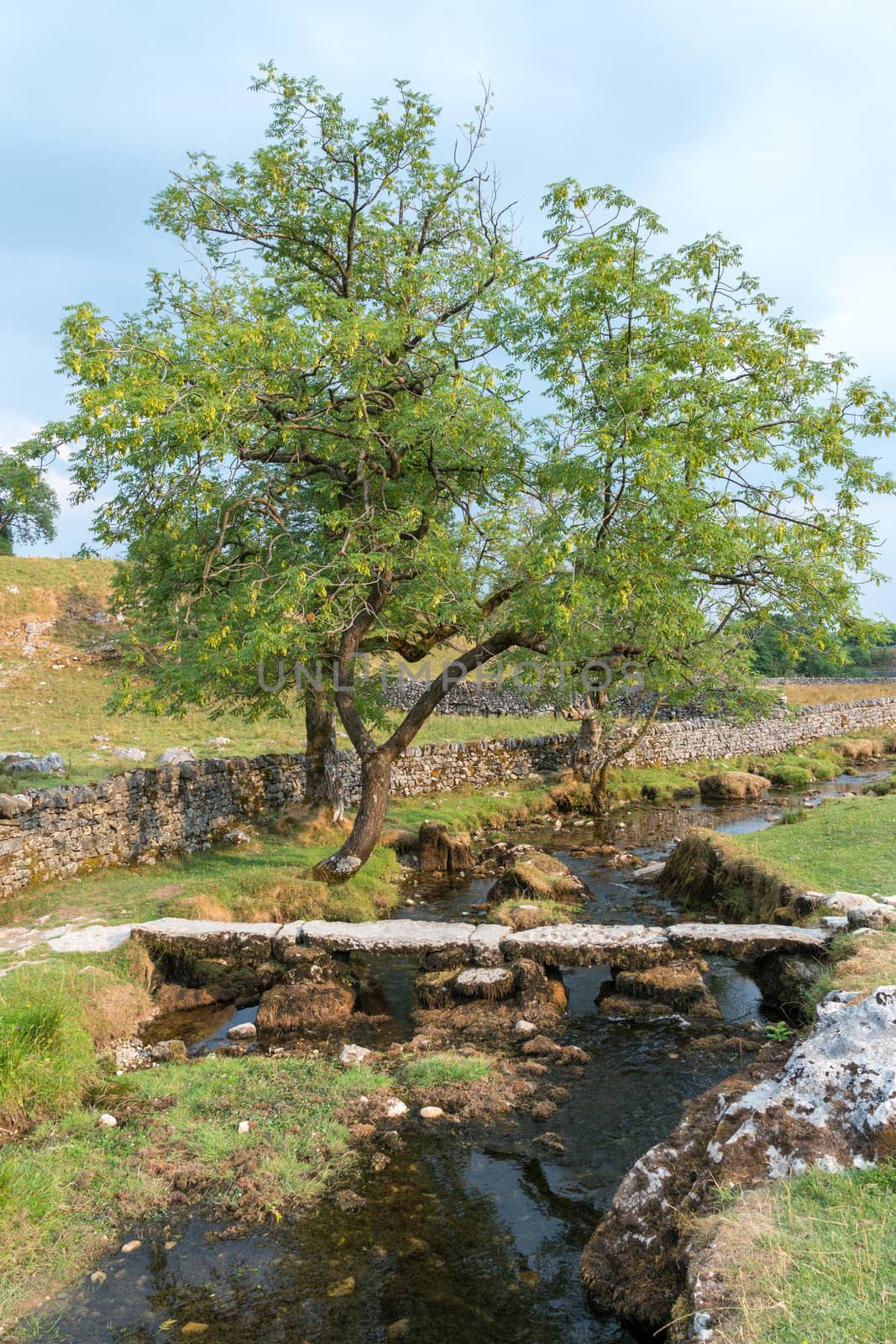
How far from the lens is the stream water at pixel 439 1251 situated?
15.9ft

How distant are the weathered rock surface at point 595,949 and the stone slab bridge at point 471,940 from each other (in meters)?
0.01

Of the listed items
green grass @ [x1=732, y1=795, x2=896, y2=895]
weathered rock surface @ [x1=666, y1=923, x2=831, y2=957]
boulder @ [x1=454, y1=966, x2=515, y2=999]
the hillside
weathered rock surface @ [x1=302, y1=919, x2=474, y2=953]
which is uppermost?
the hillside

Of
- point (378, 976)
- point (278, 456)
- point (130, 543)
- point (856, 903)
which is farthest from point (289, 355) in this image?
point (856, 903)

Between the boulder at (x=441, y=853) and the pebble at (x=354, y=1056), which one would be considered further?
the boulder at (x=441, y=853)

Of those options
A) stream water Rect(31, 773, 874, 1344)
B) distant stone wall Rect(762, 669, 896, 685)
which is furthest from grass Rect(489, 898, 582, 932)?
distant stone wall Rect(762, 669, 896, 685)

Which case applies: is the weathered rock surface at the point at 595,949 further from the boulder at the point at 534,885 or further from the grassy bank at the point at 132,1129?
the boulder at the point at 534,885

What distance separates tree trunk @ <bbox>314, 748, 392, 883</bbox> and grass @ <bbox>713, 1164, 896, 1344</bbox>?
31.9 feet

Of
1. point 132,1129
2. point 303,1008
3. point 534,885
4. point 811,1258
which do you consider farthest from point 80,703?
point 811,1258

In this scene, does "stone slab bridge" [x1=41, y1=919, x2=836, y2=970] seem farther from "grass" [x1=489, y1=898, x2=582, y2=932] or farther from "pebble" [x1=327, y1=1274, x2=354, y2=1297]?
"pebble" [x1=327, y1=1274, x2=354, y2=1297]

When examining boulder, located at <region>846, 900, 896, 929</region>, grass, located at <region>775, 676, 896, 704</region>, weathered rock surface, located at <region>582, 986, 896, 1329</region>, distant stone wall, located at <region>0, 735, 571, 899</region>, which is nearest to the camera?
weathered rock surface, located at <region>582, 986, 896, 1329</region>

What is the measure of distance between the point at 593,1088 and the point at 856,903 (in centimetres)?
458

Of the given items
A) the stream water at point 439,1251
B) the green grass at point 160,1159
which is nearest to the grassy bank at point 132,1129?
the green grass at point 160,1159

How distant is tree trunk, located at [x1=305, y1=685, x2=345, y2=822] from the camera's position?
1806 cm

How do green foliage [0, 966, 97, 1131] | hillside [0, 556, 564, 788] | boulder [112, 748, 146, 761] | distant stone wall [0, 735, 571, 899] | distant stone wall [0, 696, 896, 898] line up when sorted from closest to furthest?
green foliage [0, 966, 97, 1131] < distant stone wall [0, 735, 571, 899] < distant stone wall [0, 696, 896, 898] < boulder [112, 748, 146, 761] < hillside [0, 556, 564, 788]
